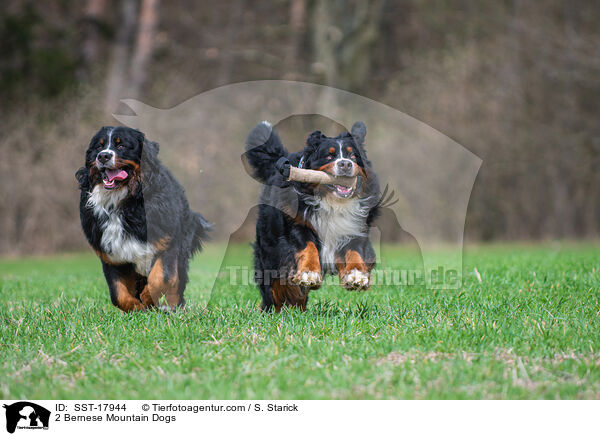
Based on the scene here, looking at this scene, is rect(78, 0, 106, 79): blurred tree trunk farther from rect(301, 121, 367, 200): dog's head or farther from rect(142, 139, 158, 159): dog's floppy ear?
rect(301, 121, 367, 200): dog's head

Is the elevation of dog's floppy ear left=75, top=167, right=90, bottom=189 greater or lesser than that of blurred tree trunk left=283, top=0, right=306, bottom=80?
lesser

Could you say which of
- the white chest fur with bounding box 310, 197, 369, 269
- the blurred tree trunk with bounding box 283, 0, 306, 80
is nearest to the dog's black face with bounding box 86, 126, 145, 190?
the white chest fur with bounding box 310, 197, 369, 269

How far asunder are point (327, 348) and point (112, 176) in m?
2.26

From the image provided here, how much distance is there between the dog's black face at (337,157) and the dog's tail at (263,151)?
0.46 m

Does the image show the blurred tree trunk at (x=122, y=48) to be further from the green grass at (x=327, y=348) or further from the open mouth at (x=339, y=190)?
the open mouth at (x=339, y=190)

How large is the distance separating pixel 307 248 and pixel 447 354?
4.54ft

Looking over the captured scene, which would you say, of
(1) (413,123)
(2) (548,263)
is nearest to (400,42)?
(1) (413,123)

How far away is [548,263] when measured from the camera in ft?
23.5

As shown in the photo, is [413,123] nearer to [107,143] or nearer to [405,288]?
[405,288]

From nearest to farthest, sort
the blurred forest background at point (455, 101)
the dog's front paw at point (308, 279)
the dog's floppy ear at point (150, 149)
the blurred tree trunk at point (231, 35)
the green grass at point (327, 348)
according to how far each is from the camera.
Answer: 1. the green grass at point (327, 348)
2. the dog's front paw at point (308, 279)
3. the dog's floppy ear at point (150, 149)
4. the blurred forest background at point (455, 101)
5. the blurred tree trunk at point (231, 35)

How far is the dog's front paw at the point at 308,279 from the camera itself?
4.55 m
